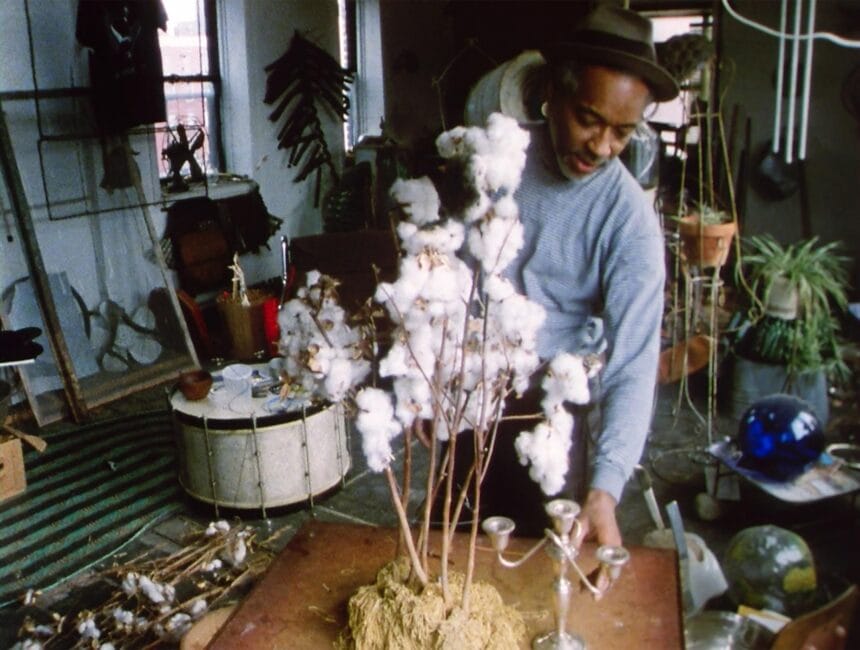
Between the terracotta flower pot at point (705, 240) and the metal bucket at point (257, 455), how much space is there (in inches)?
89.1

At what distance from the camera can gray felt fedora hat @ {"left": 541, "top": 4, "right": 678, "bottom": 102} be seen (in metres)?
1.81

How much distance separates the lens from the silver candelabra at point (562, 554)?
142 centimetres

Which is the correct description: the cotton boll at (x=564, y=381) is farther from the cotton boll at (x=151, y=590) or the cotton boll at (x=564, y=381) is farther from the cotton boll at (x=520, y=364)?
the cotton boll at (x=151, y=590)

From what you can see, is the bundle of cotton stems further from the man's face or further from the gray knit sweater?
the man's face

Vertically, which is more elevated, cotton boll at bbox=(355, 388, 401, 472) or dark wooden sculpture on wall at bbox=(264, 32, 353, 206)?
dark wooden sculpture on wall at bbox=(264, 32, 353, 206)

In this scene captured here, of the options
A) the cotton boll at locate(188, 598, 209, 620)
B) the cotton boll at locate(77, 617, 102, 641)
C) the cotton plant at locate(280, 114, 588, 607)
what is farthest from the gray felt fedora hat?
the cotton boll at locate(77, 617, 102, 641)

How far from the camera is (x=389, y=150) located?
8164 mm

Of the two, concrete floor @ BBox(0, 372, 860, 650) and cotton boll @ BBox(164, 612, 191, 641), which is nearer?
cotton boll @ BBox(164, 612, 191, 641)

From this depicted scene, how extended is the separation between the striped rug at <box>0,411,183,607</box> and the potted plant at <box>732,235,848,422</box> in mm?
3582

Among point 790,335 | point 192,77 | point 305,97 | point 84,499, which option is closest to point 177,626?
point 84,499

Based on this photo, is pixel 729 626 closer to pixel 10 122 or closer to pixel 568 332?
pixel 568 332

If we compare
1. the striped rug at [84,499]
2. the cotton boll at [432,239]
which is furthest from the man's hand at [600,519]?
the striped rug at [84,499]

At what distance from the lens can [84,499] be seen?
4.52 meters

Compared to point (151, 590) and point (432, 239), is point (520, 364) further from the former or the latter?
point (151, 590)
